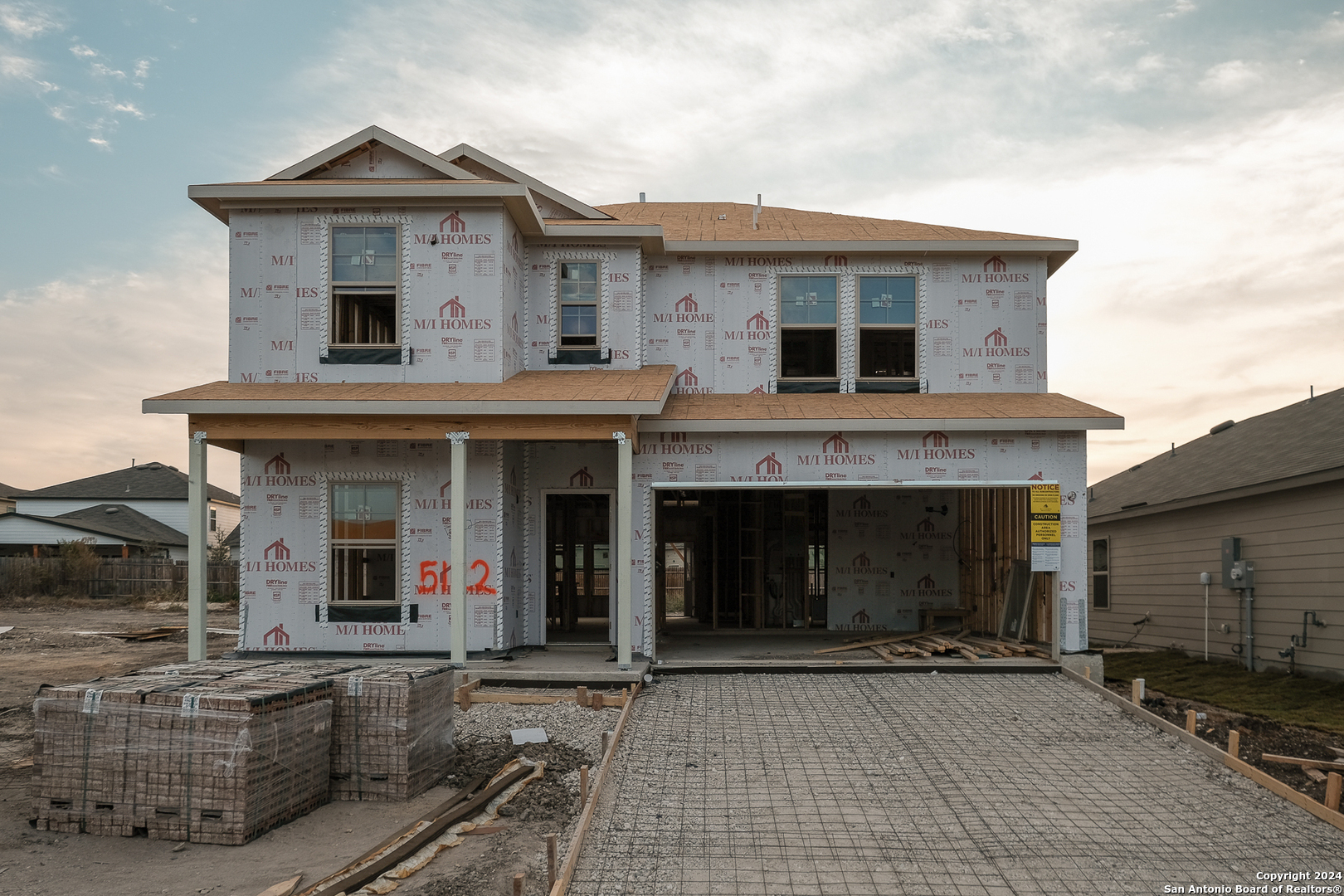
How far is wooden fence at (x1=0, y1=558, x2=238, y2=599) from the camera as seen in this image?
92.9ft

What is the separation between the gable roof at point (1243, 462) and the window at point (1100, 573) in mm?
906

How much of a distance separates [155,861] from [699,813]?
13.0ft

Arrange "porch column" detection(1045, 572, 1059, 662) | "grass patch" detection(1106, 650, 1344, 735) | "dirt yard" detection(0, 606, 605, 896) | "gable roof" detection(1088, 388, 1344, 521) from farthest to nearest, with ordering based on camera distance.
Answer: "gable roof" detection(1088, 388, 1344, 521), "porch column" detection(1045, 572, 1059, 662), "grass patch" detection(1106, 650, 1344, 735), "dirt yard" detection(0, 606, 605, 896)

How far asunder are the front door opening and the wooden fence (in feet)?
53.3

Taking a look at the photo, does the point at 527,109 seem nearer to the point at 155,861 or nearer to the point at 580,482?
the point at 580,482

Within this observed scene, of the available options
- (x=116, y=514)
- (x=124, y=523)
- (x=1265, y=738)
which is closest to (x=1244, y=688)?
(x=1265, y=738)

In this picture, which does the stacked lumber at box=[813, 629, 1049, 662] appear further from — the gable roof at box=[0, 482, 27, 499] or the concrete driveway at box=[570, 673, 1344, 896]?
the gable roof at box=[0, 482, 27, 499]

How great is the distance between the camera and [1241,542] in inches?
659

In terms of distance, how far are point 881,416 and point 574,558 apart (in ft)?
20.2

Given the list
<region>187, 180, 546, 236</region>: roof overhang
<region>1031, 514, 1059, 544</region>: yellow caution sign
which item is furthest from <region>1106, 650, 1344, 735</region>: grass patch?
<region>187, 180, 546, 236</region>: roof overhang

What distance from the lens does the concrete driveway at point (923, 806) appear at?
6.36 meters

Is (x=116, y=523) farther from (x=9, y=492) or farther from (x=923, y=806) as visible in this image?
(x=923, y=806)

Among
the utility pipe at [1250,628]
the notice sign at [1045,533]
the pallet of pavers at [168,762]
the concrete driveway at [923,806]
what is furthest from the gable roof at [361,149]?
the utility pipe at [1250,628]

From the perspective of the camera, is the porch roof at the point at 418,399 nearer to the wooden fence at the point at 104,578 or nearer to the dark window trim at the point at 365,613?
the dark window trim at the point at 365,613
